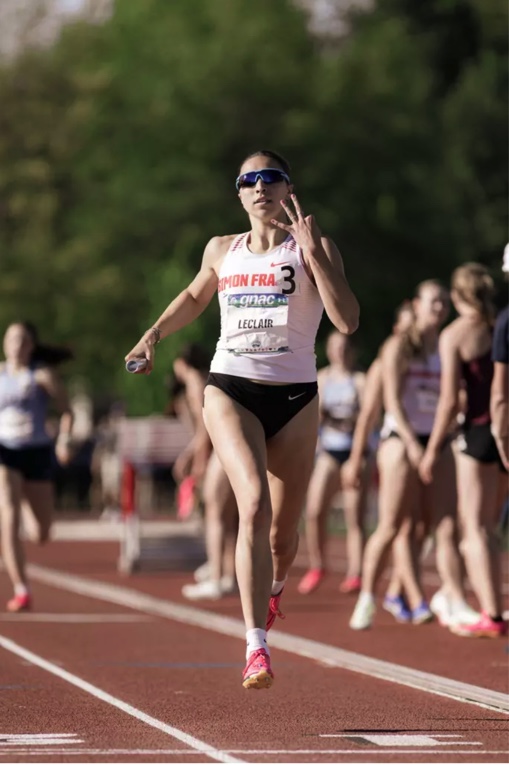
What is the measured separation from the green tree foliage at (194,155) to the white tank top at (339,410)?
113ft

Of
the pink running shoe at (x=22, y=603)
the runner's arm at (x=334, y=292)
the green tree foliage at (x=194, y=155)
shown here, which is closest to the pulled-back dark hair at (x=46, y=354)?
the pink running shoe at (x=22, y=603)

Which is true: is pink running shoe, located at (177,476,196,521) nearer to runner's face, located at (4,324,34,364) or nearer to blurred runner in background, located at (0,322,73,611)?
blurred runner in background, located at (0,322,73,611)

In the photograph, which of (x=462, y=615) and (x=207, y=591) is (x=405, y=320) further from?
(x=207, y=591)

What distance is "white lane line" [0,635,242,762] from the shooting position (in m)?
7.35

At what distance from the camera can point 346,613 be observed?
1498 centimetres

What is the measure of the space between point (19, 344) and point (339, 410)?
360cm

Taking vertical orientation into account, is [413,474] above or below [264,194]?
below

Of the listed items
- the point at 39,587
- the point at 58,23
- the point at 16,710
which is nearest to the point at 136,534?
the point at 39,587

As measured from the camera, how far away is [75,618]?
14562 mm

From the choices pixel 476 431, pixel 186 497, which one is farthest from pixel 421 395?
pixel 186 497

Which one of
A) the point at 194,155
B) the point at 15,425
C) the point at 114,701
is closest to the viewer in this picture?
the point at 114,701

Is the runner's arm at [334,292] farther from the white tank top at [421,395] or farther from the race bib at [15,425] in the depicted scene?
the race bib at [15,425]

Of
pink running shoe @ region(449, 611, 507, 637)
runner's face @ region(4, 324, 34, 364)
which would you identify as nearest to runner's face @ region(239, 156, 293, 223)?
pink running shoe @ region(449, 611, 507, 637)

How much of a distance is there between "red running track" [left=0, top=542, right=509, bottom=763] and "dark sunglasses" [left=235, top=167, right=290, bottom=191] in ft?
7.60
